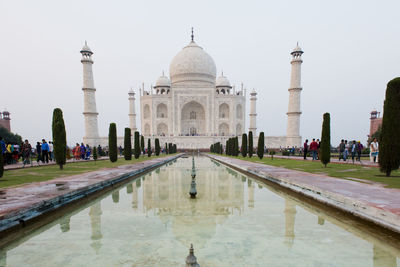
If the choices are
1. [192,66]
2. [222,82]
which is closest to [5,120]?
[192,66]

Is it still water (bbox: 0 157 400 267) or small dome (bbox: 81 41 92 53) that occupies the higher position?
small dome (bbox: 81 41 92 53)

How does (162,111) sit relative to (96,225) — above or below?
above

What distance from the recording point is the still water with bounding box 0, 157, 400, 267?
1.94 meters

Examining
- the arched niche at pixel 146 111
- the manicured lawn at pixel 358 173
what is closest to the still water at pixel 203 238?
the manicured lawn at pixel 358 173

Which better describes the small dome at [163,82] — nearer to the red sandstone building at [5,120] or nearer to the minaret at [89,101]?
the minaret at [89,101]

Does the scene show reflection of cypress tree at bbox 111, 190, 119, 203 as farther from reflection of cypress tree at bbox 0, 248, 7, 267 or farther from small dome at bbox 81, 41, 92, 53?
small dome at bbox 81, 41, 92, 53

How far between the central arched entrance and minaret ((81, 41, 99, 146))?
13896 millimetres

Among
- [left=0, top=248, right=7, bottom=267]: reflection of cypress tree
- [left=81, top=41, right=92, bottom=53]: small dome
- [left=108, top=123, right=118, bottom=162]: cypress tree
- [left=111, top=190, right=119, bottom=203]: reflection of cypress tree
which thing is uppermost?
[left=81, top=41, right=92, bottom=53]: small dome

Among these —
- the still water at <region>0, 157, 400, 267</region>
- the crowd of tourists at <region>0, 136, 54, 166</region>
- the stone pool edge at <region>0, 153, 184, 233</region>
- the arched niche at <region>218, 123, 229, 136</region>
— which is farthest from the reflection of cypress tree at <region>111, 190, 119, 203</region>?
the arched niche at <region>218, 123, 229, 136</region>

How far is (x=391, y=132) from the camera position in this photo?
19.0 feet

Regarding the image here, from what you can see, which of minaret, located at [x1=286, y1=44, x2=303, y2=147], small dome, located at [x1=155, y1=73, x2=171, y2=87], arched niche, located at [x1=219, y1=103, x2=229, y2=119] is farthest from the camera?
small dome, located at [x1=155, y1=73, x2=171, y2=87]

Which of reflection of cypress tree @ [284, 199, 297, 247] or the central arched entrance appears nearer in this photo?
reflection of cypress tree @ [284, 199, 297, 247]

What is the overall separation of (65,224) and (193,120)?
3567cm

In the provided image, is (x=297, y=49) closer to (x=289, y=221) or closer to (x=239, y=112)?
(x=239, y=112)
